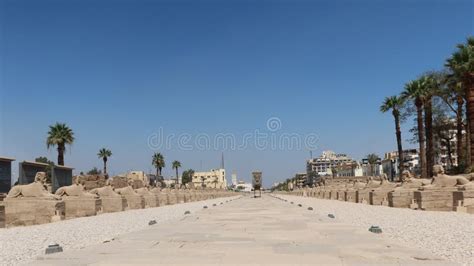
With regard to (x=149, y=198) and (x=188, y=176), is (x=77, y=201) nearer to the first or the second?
(x=149, y=198)

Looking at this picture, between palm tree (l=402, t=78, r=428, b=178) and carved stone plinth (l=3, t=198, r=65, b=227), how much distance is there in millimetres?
34221

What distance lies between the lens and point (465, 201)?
747 inches

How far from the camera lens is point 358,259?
23.8 feet

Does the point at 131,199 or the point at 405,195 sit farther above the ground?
the point at 405,195

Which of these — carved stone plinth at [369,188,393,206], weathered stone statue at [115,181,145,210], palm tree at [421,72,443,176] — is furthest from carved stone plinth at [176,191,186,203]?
palm tree at [421,72,443,176]

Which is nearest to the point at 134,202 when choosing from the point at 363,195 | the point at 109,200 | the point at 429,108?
the point at 109,200

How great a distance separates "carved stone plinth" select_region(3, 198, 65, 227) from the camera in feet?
53.3

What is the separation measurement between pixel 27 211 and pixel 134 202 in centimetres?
1303

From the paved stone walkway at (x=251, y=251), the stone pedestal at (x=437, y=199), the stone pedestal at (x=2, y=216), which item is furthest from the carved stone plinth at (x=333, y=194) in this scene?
the paved stone walkway at (x=251, y=251)

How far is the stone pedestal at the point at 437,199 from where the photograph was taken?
1994 cm

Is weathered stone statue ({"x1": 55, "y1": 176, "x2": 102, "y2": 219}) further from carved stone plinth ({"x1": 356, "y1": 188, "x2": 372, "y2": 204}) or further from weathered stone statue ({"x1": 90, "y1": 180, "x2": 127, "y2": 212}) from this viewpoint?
carved stone plinth ({"x1": 356, "y1": 188, "x2": 372, "y2": 204})

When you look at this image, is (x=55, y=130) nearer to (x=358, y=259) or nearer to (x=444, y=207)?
(x=444, y=207)

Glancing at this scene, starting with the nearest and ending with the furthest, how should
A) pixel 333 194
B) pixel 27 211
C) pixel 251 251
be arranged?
pixel 251 251 < pixel 27 211 < pixel 333 194

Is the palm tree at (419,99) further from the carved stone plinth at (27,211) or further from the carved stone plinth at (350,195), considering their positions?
the carved stone plinth at (27,211)
